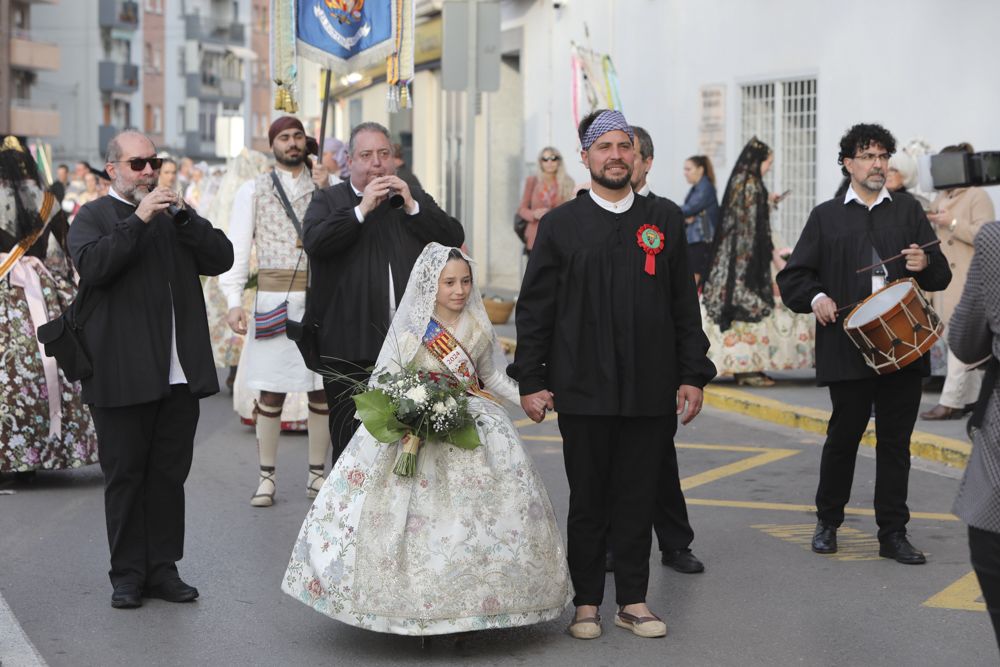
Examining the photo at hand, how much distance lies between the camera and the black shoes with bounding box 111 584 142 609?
6.90 meters

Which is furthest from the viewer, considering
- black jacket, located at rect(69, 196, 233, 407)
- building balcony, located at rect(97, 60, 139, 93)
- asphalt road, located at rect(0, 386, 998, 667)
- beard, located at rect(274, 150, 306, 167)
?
building balcony, located at rect(97, 60, 139, 93)

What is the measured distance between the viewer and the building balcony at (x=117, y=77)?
284 feet

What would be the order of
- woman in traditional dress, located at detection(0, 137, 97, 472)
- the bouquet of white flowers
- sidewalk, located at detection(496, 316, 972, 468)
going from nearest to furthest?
the bouquet of white flowers → woman in traditional dress, located at detection(0, 137, 97, 472) → sidewalk, located at detection(496, 316, 972, 468)

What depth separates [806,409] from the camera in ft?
41.1

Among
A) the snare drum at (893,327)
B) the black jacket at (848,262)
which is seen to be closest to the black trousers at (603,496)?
the snare drum at (893,327)

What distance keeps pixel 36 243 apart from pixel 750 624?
5.31 meters

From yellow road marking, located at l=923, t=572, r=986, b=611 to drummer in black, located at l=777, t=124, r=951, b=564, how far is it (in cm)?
43

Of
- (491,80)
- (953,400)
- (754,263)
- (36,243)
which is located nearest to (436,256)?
(36,243)

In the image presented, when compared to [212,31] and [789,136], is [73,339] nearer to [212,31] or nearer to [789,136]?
[789,136]

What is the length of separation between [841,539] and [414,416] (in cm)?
303

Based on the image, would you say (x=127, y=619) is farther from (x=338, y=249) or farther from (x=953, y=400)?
(x=953, y=400)

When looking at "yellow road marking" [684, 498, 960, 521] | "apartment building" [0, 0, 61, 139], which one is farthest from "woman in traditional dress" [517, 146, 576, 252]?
"apartment building" [0, 0, 61, 139]

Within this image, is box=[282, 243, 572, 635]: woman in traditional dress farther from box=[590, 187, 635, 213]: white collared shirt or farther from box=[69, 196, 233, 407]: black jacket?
box=[69, 196, 233, 407]: black jacket

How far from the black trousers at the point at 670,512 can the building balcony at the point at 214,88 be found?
97598mm
